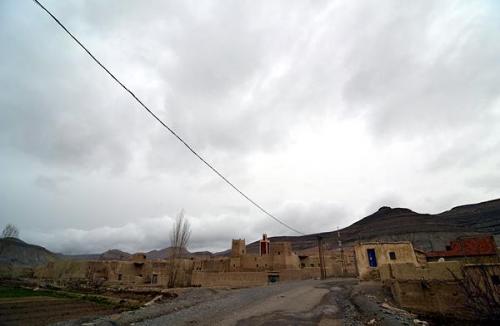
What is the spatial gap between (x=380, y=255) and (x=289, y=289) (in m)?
11.0

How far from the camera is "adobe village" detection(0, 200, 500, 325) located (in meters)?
11.0

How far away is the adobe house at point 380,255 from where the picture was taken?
2562 centimetres

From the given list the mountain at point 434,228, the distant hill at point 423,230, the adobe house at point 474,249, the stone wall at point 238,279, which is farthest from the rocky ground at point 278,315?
the distant hill at point 423,230

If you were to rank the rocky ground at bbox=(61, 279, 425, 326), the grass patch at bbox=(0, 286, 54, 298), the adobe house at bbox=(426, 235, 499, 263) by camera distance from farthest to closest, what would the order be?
1. the adobe house at bbox=(426, 235, 499, 263)
2. the grass patch at bbox=(0, 286, 54, 298)
3. the rocky ground at bbox=(61, 279, 425, 326)

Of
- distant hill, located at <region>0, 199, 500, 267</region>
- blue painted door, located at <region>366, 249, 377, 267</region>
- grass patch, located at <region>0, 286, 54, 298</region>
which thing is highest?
distant hill, located at <region>0, 199, 500, 267</region>

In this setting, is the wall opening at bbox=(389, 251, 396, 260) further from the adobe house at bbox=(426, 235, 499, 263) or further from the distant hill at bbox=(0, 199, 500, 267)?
the distant hill at bbox=(0, 199, 500, 267)

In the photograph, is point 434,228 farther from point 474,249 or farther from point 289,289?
point 289,289

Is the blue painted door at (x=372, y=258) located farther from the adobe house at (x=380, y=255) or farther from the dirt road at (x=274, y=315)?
the dirt road at (x=274, y=315)

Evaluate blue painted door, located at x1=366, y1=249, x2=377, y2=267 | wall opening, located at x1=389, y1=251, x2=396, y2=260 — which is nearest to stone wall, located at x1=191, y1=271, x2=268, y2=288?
blue painted door, located at x1=366, y1=249, x2=377, y2=267

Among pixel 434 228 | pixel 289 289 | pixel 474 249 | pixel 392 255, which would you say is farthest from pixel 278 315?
pixel 434 228

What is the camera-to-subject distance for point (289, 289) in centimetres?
2019

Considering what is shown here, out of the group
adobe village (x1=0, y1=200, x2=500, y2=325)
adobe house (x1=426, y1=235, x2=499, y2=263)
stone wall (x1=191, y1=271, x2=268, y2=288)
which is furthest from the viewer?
stone wall (x1=191, y1=271, x2=268, y2=288)

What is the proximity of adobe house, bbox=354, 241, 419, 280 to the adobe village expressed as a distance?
9cm

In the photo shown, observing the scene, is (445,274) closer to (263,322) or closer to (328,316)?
(328,316)
